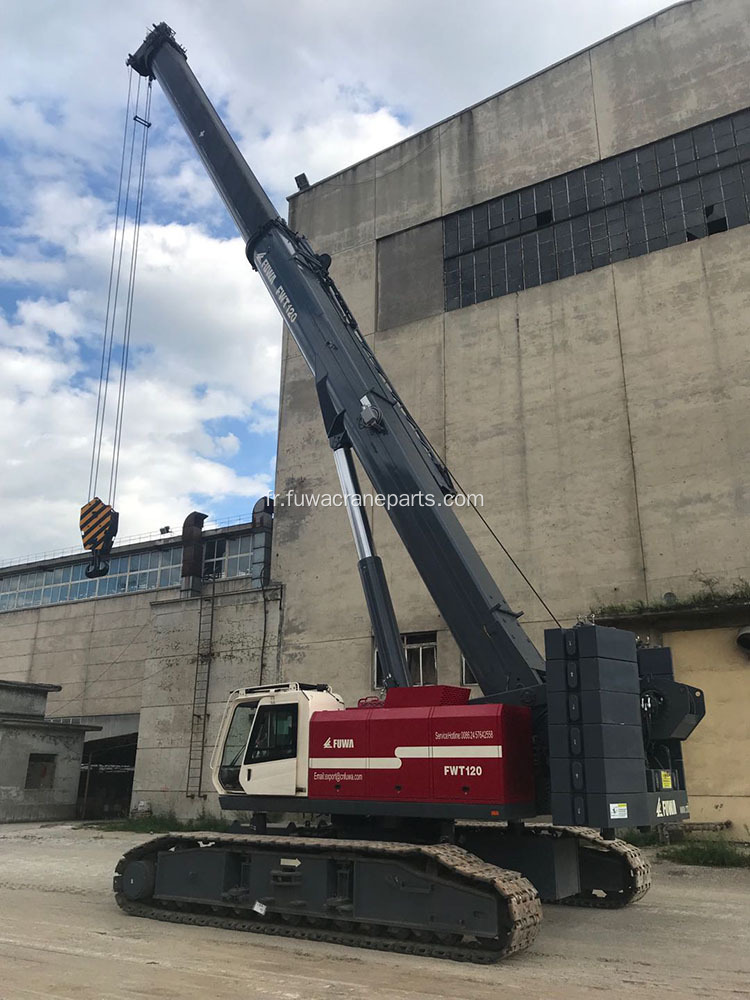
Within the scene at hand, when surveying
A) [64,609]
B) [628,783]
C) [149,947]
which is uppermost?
[64,609]

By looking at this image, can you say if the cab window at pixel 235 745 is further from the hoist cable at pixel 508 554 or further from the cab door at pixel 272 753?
the hoist cable at pixel 508 554

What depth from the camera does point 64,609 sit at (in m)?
36.5

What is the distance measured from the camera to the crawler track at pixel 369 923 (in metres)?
7.35

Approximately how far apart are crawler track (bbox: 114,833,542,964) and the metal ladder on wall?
1254cm

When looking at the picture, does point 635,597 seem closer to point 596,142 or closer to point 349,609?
point 349,609

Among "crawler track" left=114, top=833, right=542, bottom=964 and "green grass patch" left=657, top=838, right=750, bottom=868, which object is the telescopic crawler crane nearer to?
"crawler track" left=114, top=833, right=542, bottom=964

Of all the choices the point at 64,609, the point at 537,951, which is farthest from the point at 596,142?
the point at 64,609

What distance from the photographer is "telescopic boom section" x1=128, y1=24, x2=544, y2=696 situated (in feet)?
30.6

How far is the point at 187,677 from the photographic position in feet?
76.1

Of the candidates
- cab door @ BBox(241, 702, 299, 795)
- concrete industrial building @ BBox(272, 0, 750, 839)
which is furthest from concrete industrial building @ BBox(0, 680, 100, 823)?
→ cab door @ BBox(241, 702, 299, 795)

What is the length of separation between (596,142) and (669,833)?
695 inches

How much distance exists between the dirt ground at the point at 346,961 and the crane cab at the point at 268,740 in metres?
1.68

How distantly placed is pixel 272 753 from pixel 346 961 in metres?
2.73

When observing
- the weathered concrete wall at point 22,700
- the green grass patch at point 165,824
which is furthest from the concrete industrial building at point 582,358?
the weathered concrete wall at point 22,700
